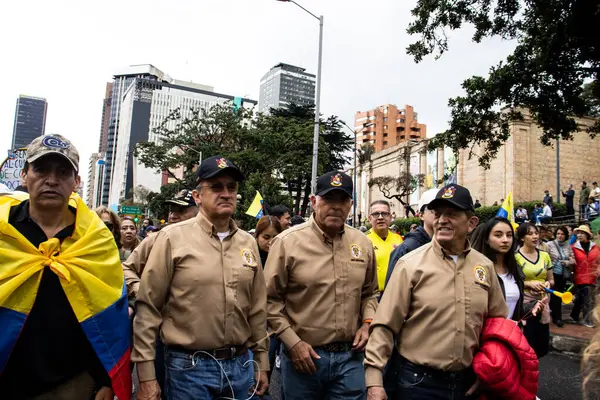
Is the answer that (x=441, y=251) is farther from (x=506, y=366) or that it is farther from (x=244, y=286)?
(x=244, y=286)

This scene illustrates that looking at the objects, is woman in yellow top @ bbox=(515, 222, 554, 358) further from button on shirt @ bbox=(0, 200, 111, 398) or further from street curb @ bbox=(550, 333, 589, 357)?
button on shirt @ bbox=(0, 200, 111, 398)

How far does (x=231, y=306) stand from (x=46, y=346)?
0.96 metres

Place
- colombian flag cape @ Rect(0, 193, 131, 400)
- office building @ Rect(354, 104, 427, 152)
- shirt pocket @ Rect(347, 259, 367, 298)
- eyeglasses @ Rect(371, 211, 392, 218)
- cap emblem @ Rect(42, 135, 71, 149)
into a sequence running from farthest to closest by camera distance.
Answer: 1. office building @ Rect(354, 104, 427, 152)
2. eyeglasses @ Rect(371, 211, 392, 218)
3. shirt pocket @ Rect(347, 259, 367, 298)
4. cap emblem @ Rect(42, 135, 71, 149)
5. colombian flag cape @ Rect(0, 193, 131, 400)

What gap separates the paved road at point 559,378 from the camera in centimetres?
548

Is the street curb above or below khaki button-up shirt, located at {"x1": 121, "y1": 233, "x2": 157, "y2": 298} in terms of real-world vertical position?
below

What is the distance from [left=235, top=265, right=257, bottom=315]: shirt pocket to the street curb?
22.0 ft

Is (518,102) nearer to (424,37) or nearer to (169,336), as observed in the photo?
(424,37)

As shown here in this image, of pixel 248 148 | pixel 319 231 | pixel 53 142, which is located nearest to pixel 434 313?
pixel 319 231

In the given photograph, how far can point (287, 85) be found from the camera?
512ft

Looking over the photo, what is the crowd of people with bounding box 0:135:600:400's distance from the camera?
2.33 metres

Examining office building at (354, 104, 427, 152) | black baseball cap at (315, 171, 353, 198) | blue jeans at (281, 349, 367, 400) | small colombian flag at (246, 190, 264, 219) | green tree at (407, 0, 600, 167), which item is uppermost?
office building at (354, 104, 427, 152)

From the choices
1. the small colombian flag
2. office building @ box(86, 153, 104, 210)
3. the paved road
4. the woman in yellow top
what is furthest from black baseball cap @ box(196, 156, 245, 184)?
office building @ box(86, 153, 104, 210)

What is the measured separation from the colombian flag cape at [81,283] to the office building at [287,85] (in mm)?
150642

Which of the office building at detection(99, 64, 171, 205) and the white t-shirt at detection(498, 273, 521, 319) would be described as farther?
the office building at detection(99, 64, 171, 205)
